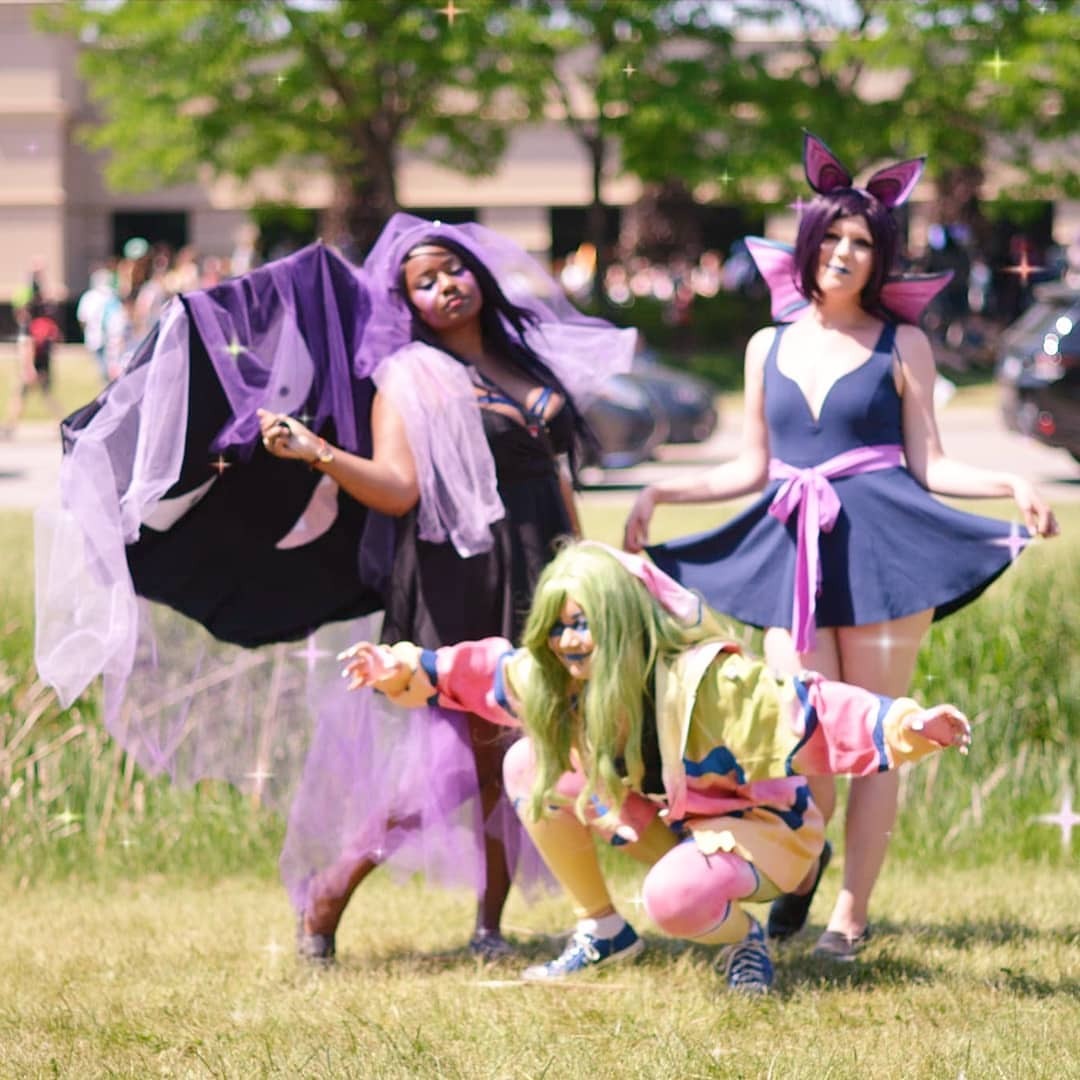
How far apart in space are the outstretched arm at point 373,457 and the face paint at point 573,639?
63 cm

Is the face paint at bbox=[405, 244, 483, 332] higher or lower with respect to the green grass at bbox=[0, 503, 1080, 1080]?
higher

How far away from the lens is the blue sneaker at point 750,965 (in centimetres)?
450

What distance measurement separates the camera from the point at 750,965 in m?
4.52

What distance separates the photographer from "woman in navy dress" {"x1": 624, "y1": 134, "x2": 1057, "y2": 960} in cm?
473

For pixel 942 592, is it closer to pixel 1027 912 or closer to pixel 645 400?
pixel 1027 912

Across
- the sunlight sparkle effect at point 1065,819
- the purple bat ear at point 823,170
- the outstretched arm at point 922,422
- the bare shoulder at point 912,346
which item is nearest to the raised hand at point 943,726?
the outstretched arm at point 922,422

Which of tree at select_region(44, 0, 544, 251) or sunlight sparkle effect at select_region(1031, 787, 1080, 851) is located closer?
sunlight sparkle effect at select_region(1031, 787, 1080, 851)

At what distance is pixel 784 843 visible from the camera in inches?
177

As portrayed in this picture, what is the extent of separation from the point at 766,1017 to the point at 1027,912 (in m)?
1.40

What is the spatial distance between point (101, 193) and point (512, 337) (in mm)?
36540

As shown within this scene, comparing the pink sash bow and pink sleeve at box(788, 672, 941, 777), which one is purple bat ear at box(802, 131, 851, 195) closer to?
the pink sash bow

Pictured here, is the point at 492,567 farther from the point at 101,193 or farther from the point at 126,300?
the point at 101,193

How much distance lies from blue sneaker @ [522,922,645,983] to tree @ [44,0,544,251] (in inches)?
770

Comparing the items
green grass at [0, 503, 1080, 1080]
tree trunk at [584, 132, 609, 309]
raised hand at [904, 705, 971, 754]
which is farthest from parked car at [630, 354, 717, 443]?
raised hand at [904, 705, 971, 754]
